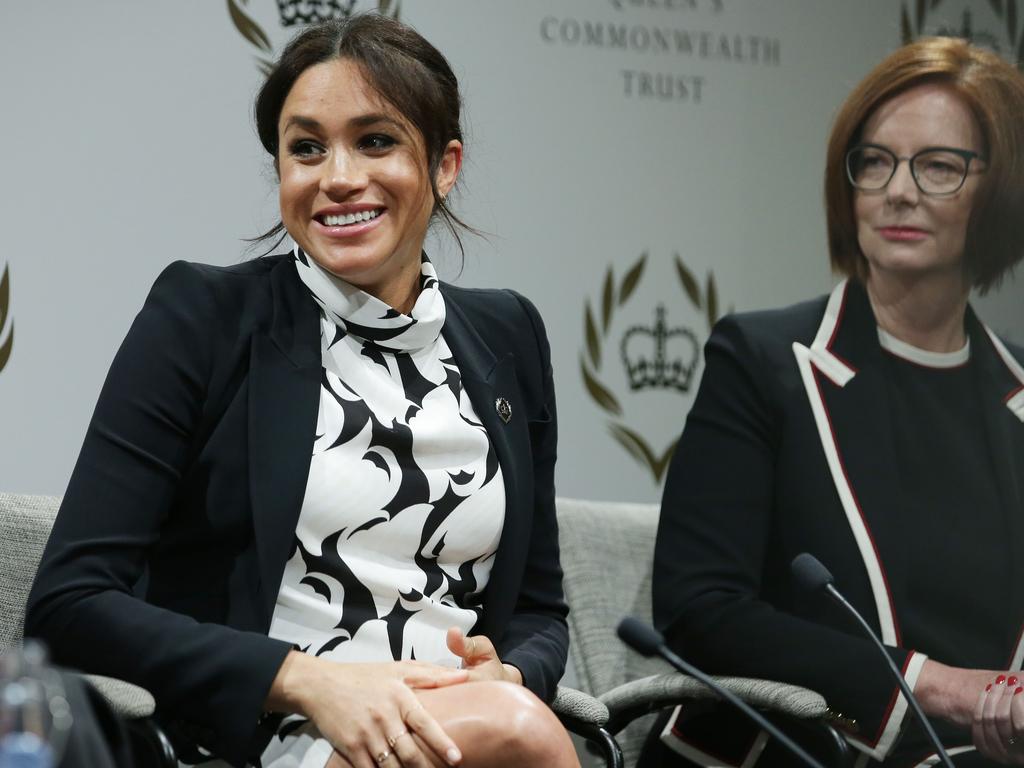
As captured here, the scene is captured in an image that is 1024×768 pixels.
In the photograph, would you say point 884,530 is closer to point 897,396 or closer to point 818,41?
point 897,396

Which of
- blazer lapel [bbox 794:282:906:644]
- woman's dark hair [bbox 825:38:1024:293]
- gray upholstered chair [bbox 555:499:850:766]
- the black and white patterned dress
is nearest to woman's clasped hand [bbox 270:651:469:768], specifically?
the black and white patterned dress

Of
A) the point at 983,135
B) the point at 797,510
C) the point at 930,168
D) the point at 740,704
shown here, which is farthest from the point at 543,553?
the point at 983,135

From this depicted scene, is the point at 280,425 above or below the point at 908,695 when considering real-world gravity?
above

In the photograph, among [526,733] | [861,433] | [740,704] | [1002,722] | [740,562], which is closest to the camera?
[740,704]

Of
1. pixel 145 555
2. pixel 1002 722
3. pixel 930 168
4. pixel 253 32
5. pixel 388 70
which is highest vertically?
pixel 253 32

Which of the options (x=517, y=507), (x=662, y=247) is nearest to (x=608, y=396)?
(x=662, y=247)

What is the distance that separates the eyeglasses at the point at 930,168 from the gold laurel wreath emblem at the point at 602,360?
2.40 feet

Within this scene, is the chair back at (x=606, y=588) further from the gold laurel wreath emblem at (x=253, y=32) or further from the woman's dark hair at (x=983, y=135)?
the gold laurel wreath emblem at (x=253, y=32)

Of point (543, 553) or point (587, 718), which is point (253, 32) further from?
point (587, 718)

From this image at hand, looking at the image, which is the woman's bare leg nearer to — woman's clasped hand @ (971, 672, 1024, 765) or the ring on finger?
the ring on finger

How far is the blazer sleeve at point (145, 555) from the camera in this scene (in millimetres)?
1972

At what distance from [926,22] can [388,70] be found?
2.06 meters

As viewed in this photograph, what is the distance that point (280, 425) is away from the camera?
217 centimetres

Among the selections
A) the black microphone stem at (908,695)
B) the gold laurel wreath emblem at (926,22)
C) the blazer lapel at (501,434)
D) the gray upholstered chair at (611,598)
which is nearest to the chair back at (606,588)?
the gray upholstered chair at (611,598)
